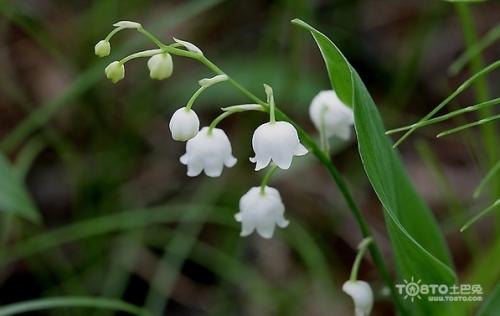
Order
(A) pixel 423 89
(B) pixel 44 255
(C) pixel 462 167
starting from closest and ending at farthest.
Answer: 1. (B) pixel 44 255
2. (C) pixel 462 167
3. (A) pixel 423 89

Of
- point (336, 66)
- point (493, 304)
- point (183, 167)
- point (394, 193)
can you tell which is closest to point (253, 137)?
point (336, 66)

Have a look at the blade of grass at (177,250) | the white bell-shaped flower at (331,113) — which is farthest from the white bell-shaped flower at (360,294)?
the blade of grass at (177,250)

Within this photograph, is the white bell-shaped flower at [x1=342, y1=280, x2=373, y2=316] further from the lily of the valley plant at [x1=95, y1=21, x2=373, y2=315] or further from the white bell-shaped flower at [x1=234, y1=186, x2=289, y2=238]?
the white bell-shaped flower at [x1=234, y1=186, x2=289, y2=238]

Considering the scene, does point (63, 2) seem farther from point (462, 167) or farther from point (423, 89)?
point (462, 167)

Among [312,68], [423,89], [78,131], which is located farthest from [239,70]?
[423,89]

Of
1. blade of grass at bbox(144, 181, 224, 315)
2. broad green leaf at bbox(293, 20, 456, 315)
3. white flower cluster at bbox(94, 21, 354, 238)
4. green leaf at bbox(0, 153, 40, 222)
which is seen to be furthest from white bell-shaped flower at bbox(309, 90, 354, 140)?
Result: blade of grass at bbox(144, 181, 224, 315)
